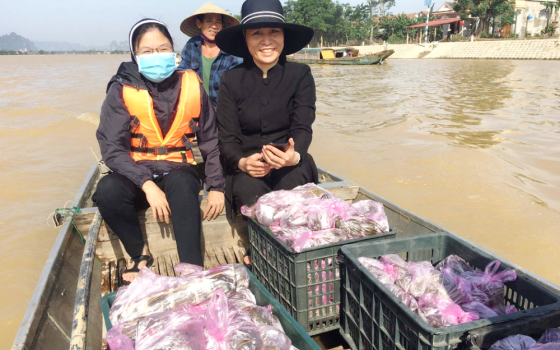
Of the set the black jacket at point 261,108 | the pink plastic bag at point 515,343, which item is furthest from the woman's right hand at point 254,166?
the pink plastic bag at point 515,343

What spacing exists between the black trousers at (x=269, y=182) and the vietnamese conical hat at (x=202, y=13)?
1703 millimetres

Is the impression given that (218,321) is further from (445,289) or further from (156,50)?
(156,50)

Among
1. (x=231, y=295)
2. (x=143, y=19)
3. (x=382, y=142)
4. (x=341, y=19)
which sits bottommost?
(x=382, y=142)

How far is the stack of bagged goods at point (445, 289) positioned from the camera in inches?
59.3

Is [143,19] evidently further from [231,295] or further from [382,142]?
[382,142]

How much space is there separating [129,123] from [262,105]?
89 centimetres

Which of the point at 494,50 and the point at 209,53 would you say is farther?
the point at 494,50

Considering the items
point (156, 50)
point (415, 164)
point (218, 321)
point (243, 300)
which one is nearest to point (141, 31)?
point (156, 50)

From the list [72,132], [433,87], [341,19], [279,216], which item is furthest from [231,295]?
[341,19]

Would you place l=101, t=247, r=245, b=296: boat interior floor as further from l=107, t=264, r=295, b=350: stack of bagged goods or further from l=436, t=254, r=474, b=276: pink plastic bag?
l=436, t=254, r=474, b=276: pink plastic bag

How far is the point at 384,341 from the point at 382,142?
6759mm

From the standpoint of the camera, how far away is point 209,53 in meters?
3.90

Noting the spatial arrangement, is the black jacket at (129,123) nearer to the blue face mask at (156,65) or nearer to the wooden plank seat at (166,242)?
the blue face mask at (156,65)

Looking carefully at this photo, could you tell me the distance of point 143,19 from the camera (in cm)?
251
